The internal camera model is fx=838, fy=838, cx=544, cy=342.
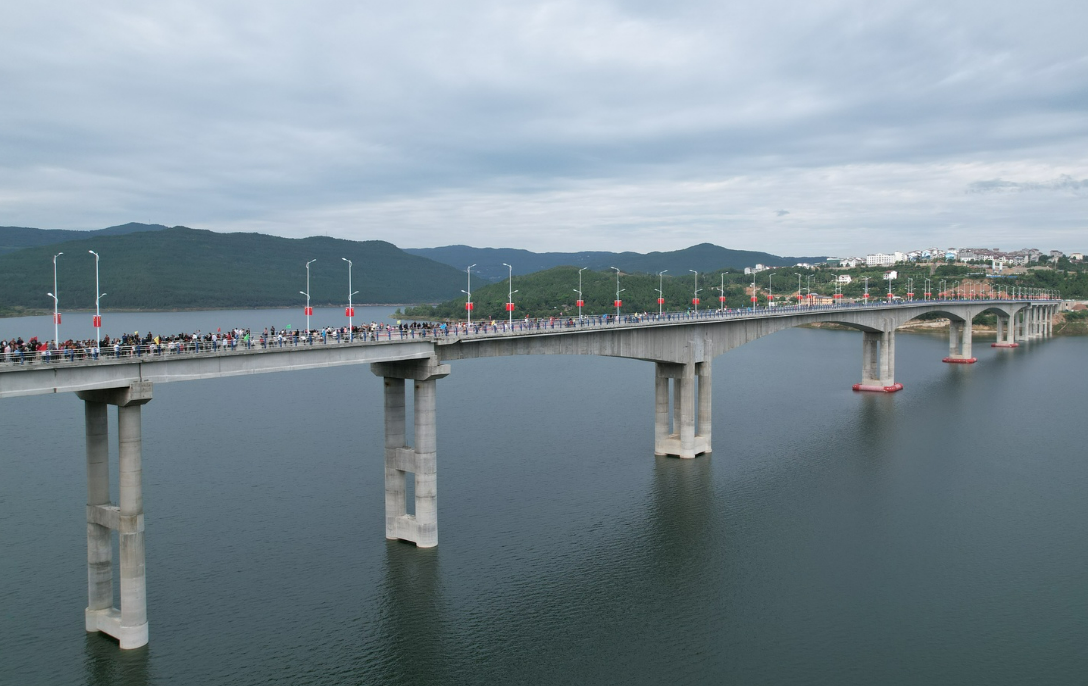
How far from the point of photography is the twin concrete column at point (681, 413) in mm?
61312

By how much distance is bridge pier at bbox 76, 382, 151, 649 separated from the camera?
30.5m

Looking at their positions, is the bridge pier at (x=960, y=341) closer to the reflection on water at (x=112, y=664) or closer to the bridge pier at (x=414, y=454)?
the bridge pier at (x=414, y=454)

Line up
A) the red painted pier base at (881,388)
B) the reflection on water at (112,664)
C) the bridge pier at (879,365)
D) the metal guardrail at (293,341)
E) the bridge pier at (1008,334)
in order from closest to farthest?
the metal guardrail at (293,341)
the reflection on water at (112,664)
the red painted pier base at (881,388)
the bridge pier at (879,365)
the bridge pier at (1008,334)

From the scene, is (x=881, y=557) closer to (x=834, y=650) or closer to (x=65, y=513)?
(x=834, y=650)

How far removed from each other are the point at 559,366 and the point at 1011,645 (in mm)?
92930

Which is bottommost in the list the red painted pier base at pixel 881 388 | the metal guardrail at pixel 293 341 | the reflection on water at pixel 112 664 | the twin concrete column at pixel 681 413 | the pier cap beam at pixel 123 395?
the reflection on water at pixel 112 664

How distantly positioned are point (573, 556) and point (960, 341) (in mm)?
121641

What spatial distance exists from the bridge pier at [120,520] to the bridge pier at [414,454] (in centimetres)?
1322

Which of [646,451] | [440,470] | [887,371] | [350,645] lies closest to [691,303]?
[887,371]

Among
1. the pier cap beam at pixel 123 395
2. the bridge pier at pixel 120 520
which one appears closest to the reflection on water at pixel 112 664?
the bridge pier at pixel 120 520

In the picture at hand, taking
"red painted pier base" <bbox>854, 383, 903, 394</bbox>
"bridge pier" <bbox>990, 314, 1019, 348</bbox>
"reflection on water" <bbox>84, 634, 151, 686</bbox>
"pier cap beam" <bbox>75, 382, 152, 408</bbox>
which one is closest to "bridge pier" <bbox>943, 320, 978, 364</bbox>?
"bridge pier" <bbox>990, 314, 1019, 348</bbox>

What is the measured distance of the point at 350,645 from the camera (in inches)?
1297

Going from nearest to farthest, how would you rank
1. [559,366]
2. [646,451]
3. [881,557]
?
[881,557] < [646,451] < [559,366]

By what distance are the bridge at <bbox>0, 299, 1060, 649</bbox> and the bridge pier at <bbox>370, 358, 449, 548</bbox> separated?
52mm
